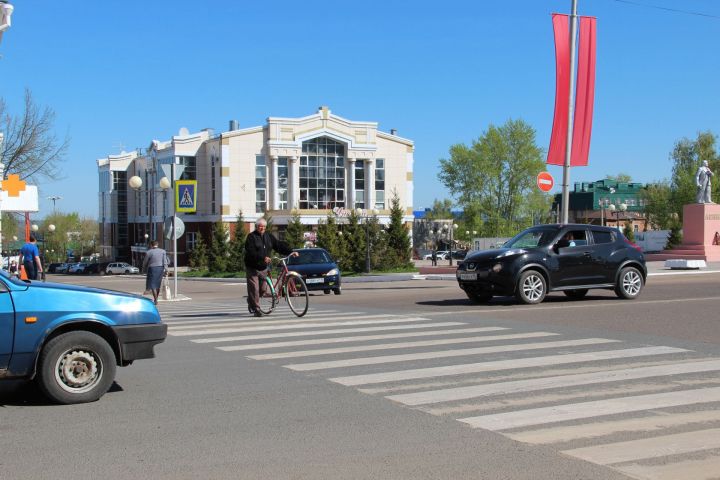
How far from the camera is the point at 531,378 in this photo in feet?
27.2

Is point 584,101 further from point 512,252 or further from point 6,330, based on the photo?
point 6,330

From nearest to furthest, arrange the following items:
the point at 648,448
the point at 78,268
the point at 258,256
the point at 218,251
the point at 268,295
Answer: the point at 648,448, the point at 258,256, the point at 268,295, the point at 218,251, the point at 78,268

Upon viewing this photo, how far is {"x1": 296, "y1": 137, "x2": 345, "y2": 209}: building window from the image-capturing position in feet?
249

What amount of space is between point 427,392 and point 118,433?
2941mm

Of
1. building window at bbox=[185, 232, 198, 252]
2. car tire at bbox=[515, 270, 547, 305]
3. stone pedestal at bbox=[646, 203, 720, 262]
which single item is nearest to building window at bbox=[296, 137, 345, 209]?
building window at bbox=[185, 232, 198, 252]

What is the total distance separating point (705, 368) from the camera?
8.86 metres

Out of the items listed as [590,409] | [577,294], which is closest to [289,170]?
[577,294]

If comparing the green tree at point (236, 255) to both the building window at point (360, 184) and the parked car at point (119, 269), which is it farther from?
the parked car at point (119, 269)

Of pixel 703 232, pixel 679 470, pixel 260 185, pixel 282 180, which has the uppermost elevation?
pixel 282 180

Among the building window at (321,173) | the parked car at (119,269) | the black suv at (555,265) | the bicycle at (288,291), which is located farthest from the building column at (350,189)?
the bicycle at (288,291)

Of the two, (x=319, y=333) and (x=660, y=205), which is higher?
(x=660, y=205)

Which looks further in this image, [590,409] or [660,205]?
[660,205]

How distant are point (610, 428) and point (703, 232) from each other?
121 feet

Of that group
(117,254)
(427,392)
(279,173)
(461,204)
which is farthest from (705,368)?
(117,254)
